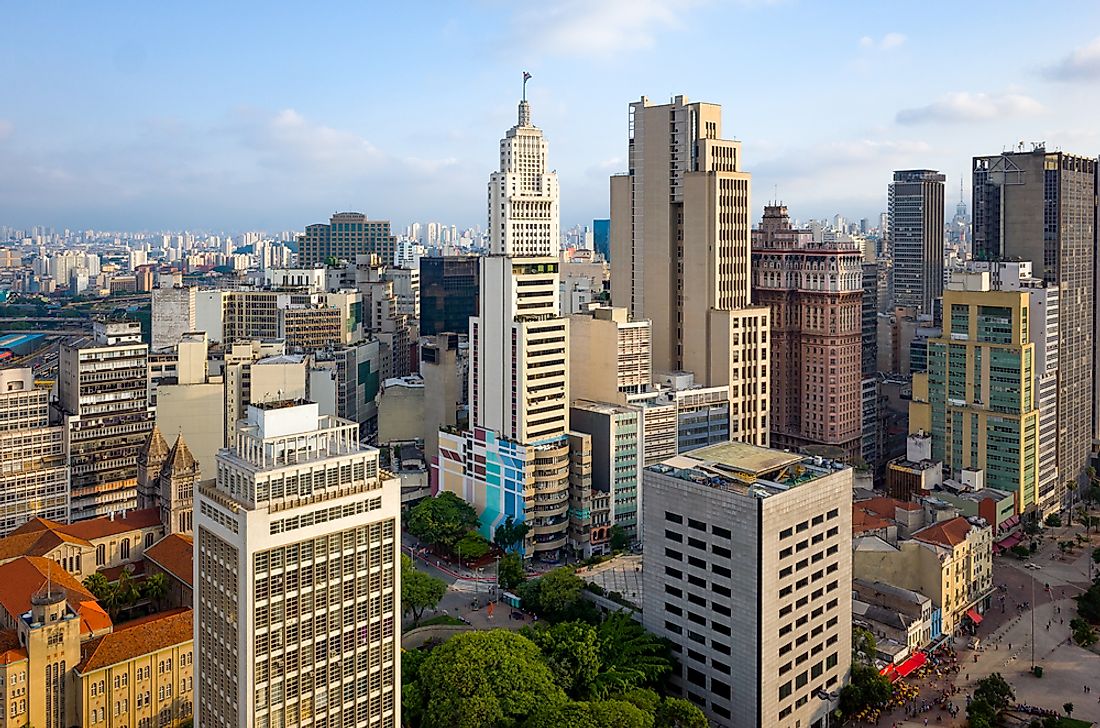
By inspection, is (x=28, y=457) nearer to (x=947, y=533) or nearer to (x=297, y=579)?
(x=297, y=579)

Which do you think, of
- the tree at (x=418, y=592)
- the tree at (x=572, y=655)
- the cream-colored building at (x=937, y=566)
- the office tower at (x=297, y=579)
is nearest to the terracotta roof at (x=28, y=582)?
the office tower at (x=297, y=579)

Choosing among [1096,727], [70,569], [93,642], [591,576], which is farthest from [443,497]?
[1096,727]

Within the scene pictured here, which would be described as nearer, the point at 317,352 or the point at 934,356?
the point at 934,356

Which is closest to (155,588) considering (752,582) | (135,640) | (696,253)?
(135,640)

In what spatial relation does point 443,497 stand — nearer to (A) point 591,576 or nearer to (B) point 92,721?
(A) point 591,576

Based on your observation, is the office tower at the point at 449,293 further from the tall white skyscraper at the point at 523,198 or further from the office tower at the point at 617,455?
the office tower at the point at 617,455

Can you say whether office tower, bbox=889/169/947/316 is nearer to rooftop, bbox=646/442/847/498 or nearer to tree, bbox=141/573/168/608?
rooftop, bbox=646/442/847/498
